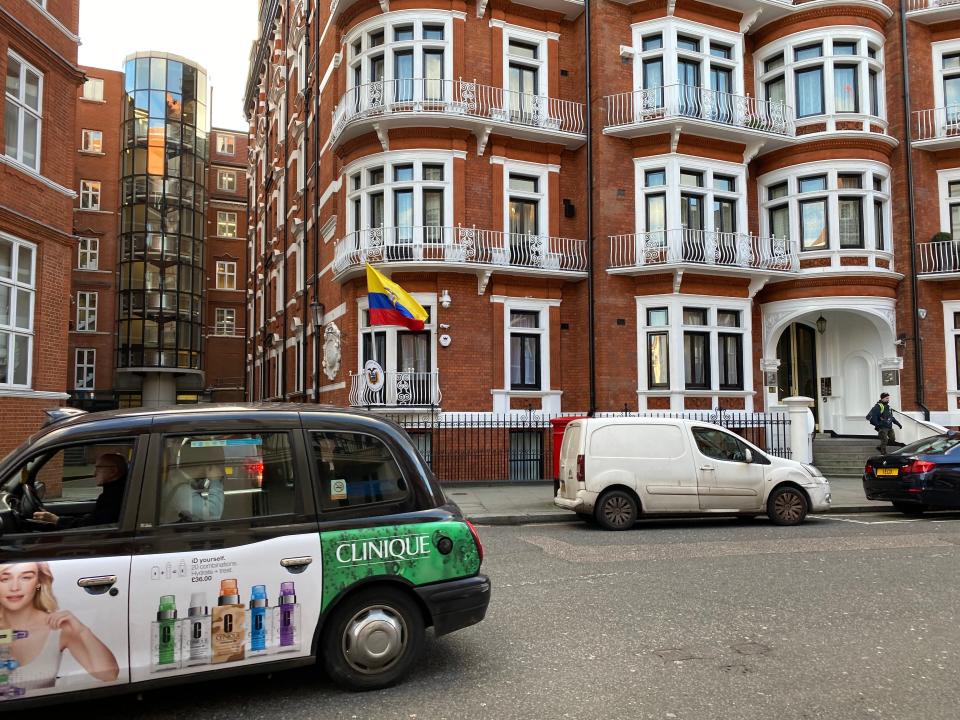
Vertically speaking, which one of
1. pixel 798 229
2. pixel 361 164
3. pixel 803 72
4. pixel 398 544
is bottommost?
pixel 398 544

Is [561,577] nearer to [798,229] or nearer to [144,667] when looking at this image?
[144,667]

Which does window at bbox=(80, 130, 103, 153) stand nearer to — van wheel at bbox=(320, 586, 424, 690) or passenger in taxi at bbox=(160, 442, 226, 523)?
passenger in taxi at bbox=(160, 442, 226, 523)

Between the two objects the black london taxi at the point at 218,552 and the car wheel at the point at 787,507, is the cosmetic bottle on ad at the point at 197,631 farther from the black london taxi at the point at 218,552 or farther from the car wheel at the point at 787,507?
the car wheel at the point at 787,507

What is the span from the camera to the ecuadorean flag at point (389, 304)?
15.9 metres

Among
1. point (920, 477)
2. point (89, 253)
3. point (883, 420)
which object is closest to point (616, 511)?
point (920, 477)

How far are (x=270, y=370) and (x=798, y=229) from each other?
22380 millimetres

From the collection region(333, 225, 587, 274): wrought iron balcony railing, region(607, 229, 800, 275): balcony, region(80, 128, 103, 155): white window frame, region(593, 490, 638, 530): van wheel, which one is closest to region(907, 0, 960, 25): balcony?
region(607, 229, 800, 275): balcony

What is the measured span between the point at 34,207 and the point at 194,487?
37.9 ft

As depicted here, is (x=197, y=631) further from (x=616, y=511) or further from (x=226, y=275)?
(x=226, y=275)

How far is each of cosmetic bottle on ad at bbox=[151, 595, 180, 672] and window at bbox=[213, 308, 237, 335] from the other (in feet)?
150

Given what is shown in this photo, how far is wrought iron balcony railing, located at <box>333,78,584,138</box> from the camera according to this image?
713 inches

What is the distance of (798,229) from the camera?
20.3m

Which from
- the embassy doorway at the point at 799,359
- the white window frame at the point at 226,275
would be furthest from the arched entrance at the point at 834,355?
the white window frame at the point at 226,275

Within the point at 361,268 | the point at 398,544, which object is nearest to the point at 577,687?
the point at 398,544
